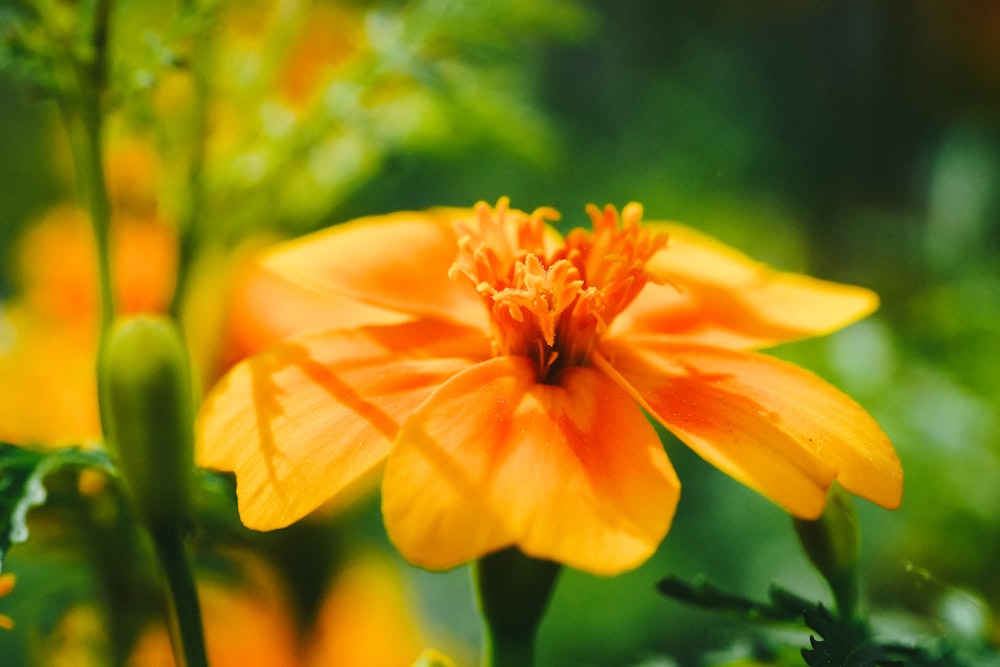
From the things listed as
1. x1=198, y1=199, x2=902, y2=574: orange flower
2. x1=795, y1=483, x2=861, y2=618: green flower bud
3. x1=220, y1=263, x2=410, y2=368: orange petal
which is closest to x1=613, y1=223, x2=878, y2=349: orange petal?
x1=198, y1=199, x2=902, y2=574: orange flower

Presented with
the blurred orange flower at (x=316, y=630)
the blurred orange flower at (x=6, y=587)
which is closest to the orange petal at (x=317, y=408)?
the blurred orange flower at (x=6, y=587)

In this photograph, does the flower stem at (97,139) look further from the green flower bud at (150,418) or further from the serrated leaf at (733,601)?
the serrated leaf at (733,601)

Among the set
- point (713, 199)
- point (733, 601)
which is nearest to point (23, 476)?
point (733, 601)

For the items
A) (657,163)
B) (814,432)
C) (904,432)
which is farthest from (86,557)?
(657,163)

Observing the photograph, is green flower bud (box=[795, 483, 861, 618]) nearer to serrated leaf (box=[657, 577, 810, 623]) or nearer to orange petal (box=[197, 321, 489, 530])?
serrated leaf (box=[657, 577, 810, 623])

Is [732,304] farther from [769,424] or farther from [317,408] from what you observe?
[317,408]

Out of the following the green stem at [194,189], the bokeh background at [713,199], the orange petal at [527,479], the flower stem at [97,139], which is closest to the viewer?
the orange petal at [527,479]
